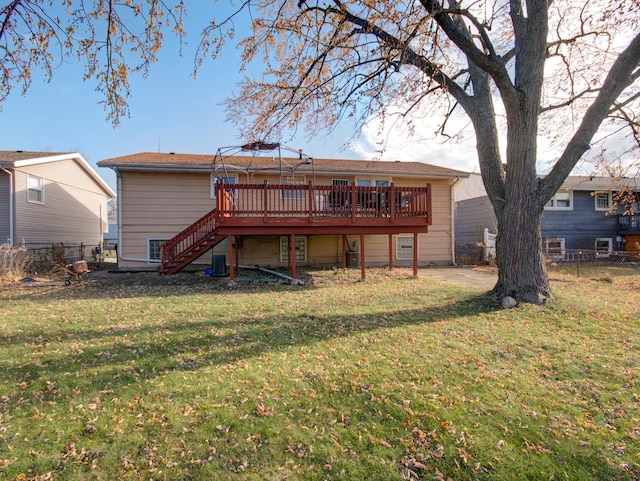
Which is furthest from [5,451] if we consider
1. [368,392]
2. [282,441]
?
[368,392]

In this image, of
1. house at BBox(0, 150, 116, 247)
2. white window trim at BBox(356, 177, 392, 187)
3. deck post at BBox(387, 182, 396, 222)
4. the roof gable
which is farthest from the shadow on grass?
the roof gable

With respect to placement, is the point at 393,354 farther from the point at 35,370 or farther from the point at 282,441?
the point at 35,370

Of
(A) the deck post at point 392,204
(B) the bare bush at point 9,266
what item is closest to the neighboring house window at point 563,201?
(A) the deck post at point 392,204

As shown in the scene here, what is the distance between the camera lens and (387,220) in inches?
389

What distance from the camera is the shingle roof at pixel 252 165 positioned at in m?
11.5

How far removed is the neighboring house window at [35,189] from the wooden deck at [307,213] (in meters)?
7.63

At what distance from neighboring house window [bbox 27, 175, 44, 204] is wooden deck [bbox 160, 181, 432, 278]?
25.0ft

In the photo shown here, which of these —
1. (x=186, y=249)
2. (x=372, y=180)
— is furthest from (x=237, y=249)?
(x=372, y=180)

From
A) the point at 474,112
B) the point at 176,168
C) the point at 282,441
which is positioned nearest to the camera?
the point at 282,441

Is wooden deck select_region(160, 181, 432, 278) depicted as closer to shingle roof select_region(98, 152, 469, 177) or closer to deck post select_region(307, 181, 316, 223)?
deck post select_region(307, 181, 316, 223)

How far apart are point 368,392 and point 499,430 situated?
3.50ft

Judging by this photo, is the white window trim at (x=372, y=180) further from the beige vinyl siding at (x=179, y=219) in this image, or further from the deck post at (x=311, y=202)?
the deck post at (x=311, y=202)

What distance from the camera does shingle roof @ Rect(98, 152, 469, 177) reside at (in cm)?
1148

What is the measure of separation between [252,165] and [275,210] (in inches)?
Answer: 170
